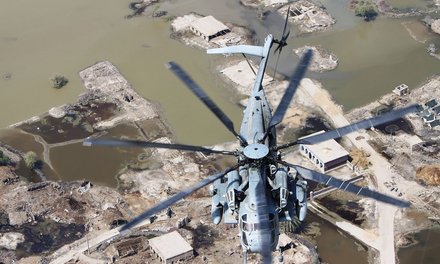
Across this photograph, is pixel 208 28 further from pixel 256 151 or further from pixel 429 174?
pixel 256 151

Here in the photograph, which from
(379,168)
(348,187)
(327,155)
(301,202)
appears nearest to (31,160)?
(327,155)

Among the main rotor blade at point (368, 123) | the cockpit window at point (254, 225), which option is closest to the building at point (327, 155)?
the main rotor blade at point (368, 123)

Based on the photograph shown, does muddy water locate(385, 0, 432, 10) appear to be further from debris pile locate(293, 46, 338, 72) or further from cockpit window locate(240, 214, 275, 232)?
cockpit window locate(240, 214, 275, 232)

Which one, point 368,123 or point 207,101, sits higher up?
point 368,123

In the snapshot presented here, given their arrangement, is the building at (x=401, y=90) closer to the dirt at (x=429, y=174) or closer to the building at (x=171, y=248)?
the dirt at (x=429, y=174)

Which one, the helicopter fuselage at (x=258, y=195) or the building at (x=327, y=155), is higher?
the helicopter fuselage at (x=258, y=195)

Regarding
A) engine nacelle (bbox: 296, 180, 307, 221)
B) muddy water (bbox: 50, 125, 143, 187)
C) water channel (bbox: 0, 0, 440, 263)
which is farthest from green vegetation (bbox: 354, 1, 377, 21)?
engine nacelle (bbox: 296, 180, 307, 221)
